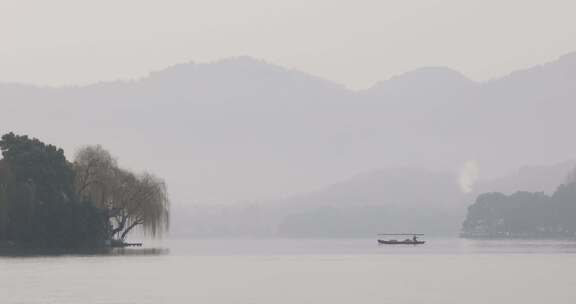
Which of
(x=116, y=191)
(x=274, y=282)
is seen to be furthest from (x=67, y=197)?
(x=274, y=282)

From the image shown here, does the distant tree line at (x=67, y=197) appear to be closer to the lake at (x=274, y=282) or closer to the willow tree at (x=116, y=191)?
the willow tree at (x=116, y=191)

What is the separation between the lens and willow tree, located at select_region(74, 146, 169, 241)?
492 feet

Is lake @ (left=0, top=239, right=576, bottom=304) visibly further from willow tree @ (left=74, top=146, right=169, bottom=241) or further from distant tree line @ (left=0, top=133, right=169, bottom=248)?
willow tree @ (left=74, top=146, right=169, bottom=241)

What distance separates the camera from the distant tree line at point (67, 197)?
5143 inches

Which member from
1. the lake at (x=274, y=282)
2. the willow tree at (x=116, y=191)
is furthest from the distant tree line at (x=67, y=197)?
the lake at (x=274, y=282)

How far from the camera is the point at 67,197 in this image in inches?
5379

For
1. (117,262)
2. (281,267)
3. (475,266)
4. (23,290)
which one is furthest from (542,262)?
(23,290)

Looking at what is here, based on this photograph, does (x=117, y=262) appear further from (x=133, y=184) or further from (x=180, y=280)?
(x=133, y=184)

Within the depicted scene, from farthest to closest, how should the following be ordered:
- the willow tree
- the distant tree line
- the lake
A: the willow tree < the distant tree line < the lake

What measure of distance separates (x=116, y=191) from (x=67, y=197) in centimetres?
1368

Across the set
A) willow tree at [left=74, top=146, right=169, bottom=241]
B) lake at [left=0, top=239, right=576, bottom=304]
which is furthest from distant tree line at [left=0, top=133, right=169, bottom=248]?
lake at [left=0, top=239, right=576, bottom=304]

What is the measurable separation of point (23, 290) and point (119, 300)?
870 cm

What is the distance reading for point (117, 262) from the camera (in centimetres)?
11400

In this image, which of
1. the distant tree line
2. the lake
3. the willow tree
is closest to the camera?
the lake
